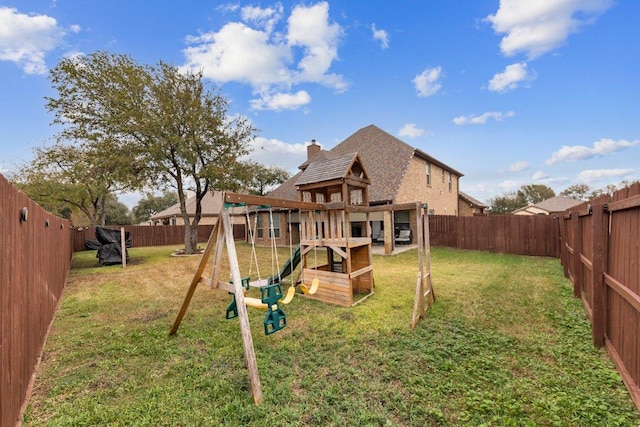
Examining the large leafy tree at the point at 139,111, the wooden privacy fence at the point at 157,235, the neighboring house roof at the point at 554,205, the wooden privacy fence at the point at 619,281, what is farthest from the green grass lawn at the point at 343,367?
the neighboring house roof at the point at 554,205

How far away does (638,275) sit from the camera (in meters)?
2.67

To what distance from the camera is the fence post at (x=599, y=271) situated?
3.66m

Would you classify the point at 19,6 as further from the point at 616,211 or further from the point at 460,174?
the point at 460,174

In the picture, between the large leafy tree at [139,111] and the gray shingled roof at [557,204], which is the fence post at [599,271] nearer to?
the large leafy tree at [139,111]

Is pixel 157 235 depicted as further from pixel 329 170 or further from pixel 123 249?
pixel 329 170

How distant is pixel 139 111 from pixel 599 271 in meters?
17.7

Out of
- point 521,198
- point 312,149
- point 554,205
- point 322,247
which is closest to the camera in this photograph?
point 322,247

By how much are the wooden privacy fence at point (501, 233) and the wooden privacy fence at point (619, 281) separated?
9865 millimetres

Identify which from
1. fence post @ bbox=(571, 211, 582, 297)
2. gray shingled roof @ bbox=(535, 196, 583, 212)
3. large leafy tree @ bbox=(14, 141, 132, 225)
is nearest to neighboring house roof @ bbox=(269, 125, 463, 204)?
fence post @ bbox=(571, 211, 582, 297)

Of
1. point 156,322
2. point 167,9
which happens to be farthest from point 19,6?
point 156,322

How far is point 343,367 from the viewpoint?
11.5ft

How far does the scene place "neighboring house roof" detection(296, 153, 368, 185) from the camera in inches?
287

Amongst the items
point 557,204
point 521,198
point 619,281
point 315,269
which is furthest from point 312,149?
point 521,198

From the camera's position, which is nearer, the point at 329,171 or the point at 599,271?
the point at 599,271
